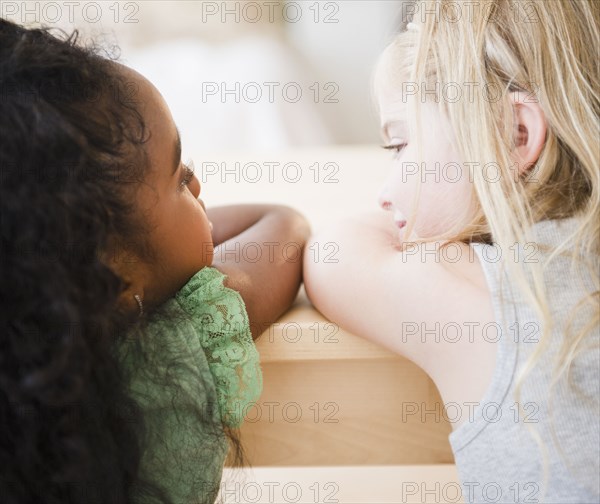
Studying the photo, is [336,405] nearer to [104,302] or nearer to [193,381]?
[193,381]

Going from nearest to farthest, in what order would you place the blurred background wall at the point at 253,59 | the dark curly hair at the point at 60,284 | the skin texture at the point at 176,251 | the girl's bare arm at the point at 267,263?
the dark curly hair at the point at 60,284 < the skin texture at the point at 176,251 < the girl's bare arm at the point at 267,263 < the blurred background wall at the point at 253,59

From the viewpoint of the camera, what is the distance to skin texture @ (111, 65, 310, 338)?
604 millimetres

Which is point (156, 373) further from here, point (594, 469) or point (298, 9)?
point (298, 9)

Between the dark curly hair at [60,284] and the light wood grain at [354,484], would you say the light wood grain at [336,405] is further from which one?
the dark curly hair at [60,284]

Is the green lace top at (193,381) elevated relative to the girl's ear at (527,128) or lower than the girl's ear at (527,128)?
lower

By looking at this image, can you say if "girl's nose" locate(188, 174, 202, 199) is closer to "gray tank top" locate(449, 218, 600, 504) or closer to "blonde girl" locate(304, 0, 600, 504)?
"blonde girl" locate(304, 0, 600, 504)

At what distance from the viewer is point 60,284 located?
51 cm

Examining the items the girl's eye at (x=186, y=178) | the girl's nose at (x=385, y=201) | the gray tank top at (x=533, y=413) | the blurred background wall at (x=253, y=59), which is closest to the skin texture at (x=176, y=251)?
the girl's eye at (x=186, y=178)

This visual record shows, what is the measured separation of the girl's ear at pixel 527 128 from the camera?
686mm

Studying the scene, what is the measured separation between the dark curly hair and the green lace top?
31mm

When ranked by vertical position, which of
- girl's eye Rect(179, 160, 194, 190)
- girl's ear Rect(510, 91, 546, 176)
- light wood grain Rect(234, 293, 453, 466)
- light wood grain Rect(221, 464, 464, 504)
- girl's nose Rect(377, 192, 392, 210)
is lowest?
light wood grain Rect(221, 464, 464, 504)

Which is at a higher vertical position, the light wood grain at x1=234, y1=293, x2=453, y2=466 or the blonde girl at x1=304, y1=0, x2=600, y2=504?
the blonde girl at x1=304, y1=0, x2=600, y2=504

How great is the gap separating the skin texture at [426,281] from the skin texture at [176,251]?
4 centimetres

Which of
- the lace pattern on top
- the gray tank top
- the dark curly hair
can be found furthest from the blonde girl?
the dark curly hair
